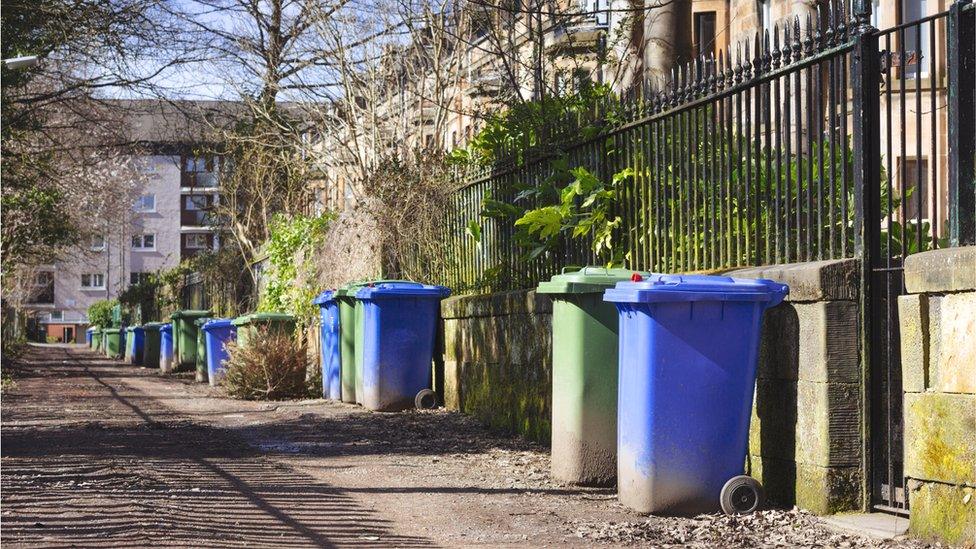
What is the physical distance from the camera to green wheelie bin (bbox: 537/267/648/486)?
8367 mm

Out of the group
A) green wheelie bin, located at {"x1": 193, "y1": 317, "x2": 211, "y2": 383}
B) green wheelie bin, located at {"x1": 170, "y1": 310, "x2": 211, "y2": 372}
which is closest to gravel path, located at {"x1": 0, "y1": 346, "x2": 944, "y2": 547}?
green wheelie bin, located at {"x1": 193, "y1": 317, "x2": 211, "y2": 383}

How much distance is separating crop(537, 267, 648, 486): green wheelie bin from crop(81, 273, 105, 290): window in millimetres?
103450

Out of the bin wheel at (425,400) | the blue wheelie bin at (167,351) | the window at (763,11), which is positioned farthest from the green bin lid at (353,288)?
the blue wheelie bin at (167,351)

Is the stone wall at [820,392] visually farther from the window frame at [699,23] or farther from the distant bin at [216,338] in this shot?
the window frame at [699,23]

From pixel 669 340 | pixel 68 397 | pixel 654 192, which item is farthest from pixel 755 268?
pixel 68 397

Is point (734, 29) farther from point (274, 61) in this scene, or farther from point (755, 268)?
point (755, 268)

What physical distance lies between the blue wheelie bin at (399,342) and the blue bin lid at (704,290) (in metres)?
7.22

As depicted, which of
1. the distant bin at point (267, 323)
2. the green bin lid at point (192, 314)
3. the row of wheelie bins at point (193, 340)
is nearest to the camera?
the distant bin at point (267, 323)

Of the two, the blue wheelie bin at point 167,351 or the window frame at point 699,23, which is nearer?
the window frame at point 699,23

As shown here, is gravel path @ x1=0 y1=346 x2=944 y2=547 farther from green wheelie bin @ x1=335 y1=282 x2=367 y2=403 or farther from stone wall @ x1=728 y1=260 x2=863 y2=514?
green wheelie bin @ x1=335 y1=282 x2=367 y2=403

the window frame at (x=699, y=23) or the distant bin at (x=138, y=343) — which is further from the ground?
the window frame at (x=699, y=23)

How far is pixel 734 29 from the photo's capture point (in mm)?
26297

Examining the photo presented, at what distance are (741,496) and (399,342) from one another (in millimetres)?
7561

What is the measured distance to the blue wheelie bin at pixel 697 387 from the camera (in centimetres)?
712
